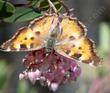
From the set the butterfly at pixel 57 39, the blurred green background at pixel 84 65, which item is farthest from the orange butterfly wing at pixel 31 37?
the blurred green background at pixel 84 65

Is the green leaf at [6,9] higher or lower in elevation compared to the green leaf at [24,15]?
higher

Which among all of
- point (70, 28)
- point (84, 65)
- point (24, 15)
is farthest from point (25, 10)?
point (84, 65)

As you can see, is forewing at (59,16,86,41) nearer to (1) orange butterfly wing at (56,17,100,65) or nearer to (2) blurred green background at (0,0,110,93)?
(1) orange butterfly wing at (56,17,100,65)

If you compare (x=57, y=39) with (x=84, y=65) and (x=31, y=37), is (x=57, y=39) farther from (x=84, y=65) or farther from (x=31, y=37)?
(x=84, y=65)

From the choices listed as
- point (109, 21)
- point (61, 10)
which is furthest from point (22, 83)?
point (109, 21)

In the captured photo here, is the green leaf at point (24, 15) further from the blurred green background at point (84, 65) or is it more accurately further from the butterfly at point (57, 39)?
the blurred green background at point (84, 65)
